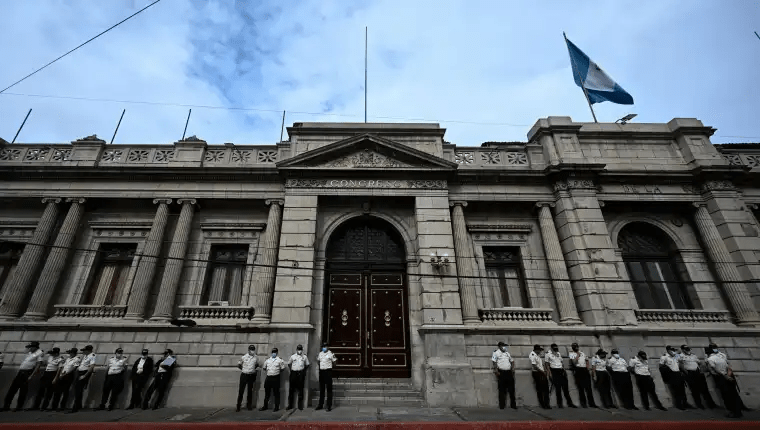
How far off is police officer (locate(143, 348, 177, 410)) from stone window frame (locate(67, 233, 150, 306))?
334 cm

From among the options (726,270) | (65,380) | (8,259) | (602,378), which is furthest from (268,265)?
(726,270)

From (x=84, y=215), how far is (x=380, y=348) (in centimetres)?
1268

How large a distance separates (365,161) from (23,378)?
12.4 meters

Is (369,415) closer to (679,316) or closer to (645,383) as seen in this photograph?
(645,383)

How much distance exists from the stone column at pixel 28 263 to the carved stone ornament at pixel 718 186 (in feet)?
80.7

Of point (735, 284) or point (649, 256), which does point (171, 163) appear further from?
point (735, 284)

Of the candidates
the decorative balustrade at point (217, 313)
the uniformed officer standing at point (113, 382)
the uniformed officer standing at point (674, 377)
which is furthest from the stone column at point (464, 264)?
the uniformed officer standing at point (113, 382)

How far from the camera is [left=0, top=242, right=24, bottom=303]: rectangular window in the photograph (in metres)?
12.9

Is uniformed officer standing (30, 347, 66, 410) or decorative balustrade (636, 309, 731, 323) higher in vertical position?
decorative balustrade (636, 309, 731, 323)

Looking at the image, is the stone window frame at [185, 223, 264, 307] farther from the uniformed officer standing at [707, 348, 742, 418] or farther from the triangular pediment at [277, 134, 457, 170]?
the uniformed officer standing at [707, 348, 742, 418]

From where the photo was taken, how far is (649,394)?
34.2ft

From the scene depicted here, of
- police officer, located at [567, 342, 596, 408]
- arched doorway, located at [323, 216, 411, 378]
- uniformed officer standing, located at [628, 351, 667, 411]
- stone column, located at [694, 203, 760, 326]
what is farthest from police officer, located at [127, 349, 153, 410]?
stone column, located at [694, 203, 760, 326]

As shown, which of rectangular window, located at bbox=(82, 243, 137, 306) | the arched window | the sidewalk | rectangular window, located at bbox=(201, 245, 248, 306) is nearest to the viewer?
the sidewalk

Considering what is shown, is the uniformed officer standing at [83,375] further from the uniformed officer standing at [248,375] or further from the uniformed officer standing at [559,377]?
the uniformed officer standing at [559,377]
